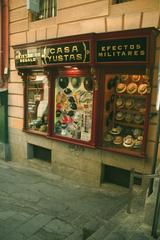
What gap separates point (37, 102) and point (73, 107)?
157cm

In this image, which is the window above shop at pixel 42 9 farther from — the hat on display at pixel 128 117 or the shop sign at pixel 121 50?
the hat on display at pixel 128 117

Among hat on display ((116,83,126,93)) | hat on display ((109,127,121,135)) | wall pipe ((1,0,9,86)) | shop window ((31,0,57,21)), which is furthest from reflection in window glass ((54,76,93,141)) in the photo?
wall pipe ((1,0,9,86))

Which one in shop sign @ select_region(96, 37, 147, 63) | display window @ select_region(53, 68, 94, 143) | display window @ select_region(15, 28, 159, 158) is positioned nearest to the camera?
shop sign @ select_region(96, 37, 147, 63)

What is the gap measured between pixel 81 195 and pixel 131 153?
5.28ft

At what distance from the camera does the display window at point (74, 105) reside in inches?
263

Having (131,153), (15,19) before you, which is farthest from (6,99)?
(131,153)

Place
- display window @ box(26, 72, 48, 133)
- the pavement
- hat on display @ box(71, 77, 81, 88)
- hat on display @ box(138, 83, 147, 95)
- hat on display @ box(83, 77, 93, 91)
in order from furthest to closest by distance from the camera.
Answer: display window @ box(26, 72, 48, 133) < hat on display @ box(71, 77, 81, 88) < hat on display @ box(83, 77, 93, 91) < hat on display @ box(138, 83, 147, 95) < the pavement

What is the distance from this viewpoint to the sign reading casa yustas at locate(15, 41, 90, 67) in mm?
6169

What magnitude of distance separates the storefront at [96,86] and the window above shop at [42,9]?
3.45 ft

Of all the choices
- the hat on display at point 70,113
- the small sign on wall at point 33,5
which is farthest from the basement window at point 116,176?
the small sign on wall at point 33,5

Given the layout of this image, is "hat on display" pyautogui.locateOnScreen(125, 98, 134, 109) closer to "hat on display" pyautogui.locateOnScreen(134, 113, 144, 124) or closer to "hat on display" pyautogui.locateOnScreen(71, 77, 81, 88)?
"hat on display" pyautogui.locateOnScreen(134, 113, 144, 124)

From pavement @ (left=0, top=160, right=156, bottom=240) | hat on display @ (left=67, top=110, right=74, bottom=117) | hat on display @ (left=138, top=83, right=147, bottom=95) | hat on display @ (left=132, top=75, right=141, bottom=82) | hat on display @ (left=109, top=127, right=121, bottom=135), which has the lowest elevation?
pavement @ (left=0, top=160, right=156, bottom=240)

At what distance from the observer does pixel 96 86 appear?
625 centimetres

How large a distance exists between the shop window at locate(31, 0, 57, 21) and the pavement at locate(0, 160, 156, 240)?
471 cm
